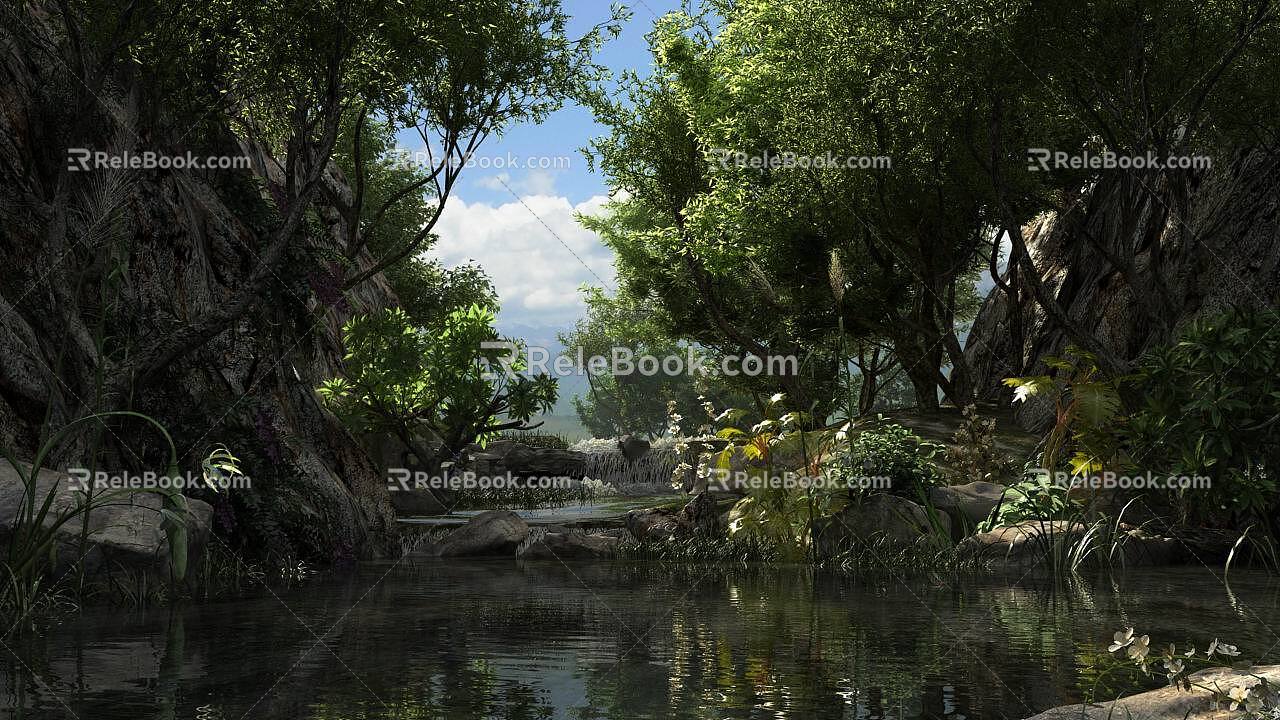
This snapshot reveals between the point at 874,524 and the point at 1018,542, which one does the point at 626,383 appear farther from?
the point at 1018,542

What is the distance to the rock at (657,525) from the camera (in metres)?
16.2

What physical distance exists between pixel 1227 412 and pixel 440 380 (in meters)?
10.5

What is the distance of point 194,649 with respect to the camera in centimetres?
702

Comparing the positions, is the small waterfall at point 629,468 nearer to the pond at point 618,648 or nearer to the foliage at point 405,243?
the foliage at point 405,243

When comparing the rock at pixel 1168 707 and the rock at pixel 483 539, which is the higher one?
the rock at pixel 483 539

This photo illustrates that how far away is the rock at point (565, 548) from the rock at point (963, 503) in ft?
15.0

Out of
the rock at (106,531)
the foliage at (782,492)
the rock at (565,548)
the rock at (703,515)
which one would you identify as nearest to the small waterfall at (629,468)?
the rock at (703,515)

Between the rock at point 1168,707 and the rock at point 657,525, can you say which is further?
the rock at point 657,525

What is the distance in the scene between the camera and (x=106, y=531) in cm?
955

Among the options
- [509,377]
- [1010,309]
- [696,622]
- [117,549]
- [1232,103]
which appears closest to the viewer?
[696,622]

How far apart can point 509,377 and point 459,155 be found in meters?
8.16

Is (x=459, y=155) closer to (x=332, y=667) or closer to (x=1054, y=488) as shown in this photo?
(x=1054, y=488)

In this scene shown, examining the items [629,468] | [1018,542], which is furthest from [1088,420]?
[629,468]

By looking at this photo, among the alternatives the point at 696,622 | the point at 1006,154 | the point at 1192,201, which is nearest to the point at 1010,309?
the point at 1192,201
